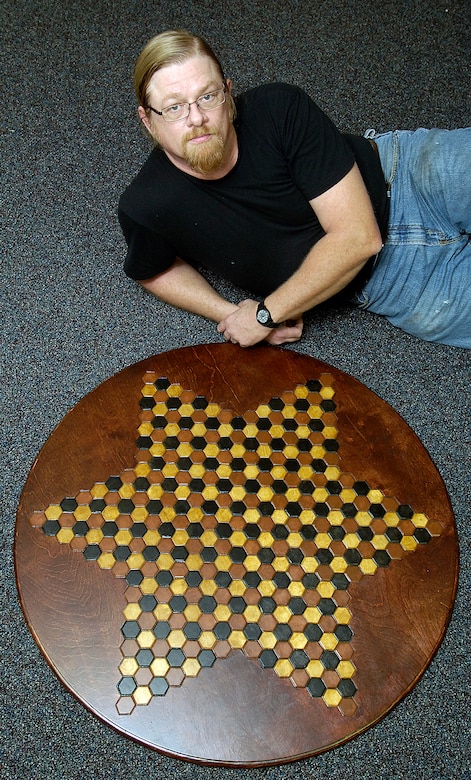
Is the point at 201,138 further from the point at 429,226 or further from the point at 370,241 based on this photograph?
the point at 429,226


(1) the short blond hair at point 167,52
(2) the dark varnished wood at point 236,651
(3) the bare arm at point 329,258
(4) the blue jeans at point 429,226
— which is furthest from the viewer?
(4) the blue jeans at point 429,226

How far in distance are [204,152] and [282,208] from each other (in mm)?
188

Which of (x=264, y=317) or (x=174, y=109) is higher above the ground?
(x=174, y=109)

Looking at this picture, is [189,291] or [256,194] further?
[189,291]

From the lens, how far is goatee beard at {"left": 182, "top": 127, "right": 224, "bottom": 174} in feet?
3.64

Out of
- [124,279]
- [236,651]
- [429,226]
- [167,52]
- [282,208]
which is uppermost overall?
[167,52]

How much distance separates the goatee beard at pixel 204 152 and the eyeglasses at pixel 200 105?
0.03 meters

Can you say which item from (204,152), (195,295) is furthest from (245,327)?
(204,152)

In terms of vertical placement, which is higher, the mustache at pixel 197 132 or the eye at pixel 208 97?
the eye at pixel 208 97

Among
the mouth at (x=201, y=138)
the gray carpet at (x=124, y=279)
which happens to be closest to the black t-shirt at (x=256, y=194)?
the mouth at (x=201, y=138)

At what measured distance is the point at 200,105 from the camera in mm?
1111

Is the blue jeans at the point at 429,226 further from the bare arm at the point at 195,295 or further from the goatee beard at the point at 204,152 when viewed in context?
the goatee beard at the point at 204,152

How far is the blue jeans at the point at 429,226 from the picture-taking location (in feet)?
4.36

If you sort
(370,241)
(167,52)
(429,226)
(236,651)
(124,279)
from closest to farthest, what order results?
(236,651) → (167,52) → (370,241) → (429,226) → (124,279)
